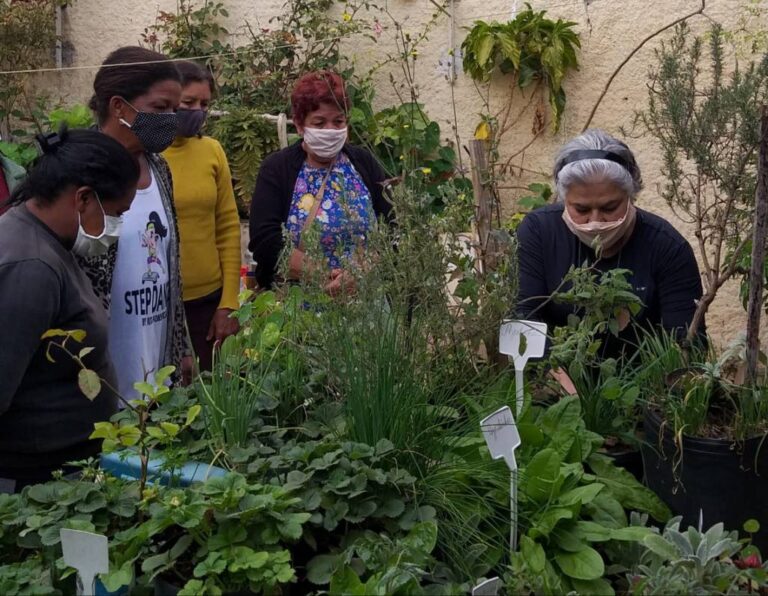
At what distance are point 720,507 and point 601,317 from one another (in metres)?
0.67

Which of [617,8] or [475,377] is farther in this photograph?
[617,8]

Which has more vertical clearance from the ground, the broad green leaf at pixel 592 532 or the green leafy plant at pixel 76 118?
the green leafy plant at pixel 76 118

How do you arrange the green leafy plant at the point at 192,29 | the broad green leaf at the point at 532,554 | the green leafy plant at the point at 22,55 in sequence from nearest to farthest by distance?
the broad green leaf at the point at 532,554 → the green leafy plant at the point at 192,29 → the green leafy plant at the point at 22,55

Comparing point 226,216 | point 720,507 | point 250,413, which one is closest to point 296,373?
point 250,413

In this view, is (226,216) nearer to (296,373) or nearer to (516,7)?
(296,373)

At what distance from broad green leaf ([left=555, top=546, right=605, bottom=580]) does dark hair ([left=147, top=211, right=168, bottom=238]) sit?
2.07 metres

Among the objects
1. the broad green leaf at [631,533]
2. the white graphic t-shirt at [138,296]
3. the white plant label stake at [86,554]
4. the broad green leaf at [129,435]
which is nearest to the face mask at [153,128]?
the white graphic t-shirt at [138,296]

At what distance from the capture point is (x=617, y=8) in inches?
240

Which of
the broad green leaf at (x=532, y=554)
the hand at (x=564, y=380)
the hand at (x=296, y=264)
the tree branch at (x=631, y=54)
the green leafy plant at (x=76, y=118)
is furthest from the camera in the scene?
the green leafy plant at (x=76, y=118)

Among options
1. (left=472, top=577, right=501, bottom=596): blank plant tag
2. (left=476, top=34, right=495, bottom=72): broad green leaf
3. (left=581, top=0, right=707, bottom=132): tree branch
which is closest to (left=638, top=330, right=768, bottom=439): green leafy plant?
(left=472, top=577, right=501, bottom=596): blank plant tag

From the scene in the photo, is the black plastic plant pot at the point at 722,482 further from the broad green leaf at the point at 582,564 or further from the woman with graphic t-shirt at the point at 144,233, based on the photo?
the woman with graphic t-shirt at the point at 144,233

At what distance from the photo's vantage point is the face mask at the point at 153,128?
3664mm

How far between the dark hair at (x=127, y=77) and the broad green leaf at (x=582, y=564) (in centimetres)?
238

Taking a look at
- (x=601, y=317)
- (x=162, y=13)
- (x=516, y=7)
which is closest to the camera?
(x=601, y=317)
